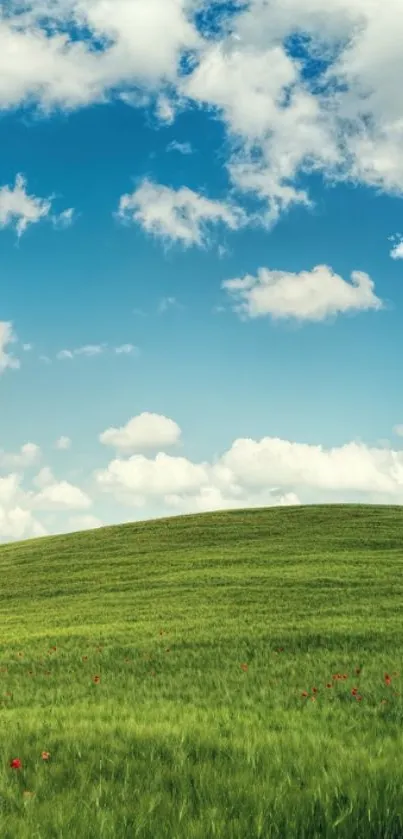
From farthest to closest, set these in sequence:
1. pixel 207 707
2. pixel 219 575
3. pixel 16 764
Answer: pixel 219 575, pixel 207 707, pixel 16 764

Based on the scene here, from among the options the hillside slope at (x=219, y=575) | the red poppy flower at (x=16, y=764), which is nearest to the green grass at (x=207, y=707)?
the red poppy flower at (x=16, y=764)

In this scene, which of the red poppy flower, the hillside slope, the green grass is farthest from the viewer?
the hillside slope

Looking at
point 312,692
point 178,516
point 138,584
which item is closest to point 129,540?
point 178,516

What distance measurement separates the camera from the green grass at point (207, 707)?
5.86m

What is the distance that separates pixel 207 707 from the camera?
10836mm

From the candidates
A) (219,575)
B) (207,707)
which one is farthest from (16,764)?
(219,575)

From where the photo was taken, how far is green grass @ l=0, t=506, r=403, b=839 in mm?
5863

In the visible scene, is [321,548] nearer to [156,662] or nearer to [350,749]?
[156,662]

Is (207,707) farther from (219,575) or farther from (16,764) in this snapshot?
(219,575)

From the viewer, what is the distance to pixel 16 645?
21.2 meters

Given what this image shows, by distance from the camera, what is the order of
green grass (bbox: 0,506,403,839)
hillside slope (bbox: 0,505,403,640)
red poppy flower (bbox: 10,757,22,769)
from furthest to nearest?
1. hillside slope (bbox: 0,505,403,640)
2. red poppy flower (bbox: 10,757,22,769)
3. green grass (bbox: 0,506,403,839)

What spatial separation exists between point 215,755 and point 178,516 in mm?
61739

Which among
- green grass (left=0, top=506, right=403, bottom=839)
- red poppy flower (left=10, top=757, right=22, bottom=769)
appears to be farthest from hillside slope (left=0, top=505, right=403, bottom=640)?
red poppy flower (left=10, top=757, right=22, bottom=769)

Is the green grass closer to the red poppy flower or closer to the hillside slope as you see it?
the red poppy flower
